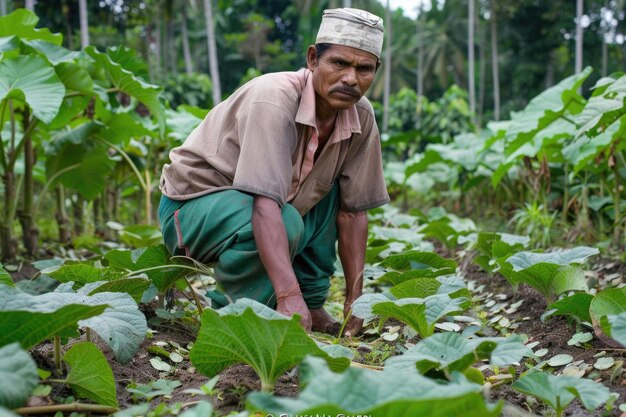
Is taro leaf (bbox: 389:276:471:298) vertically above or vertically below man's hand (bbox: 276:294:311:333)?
above

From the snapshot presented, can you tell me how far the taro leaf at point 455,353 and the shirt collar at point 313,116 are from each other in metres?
1.07

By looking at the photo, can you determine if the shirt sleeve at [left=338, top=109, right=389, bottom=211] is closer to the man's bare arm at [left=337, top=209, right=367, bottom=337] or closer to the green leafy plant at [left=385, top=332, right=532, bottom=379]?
the man's bare arm at [left=337, top=209, right=367, bottom=337]

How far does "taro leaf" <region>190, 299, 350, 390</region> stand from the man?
1.65ft

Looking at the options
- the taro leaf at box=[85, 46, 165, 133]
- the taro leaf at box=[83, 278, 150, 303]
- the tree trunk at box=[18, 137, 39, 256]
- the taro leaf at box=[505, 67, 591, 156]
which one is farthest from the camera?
the taro leaf at box=[505, 67, 591, 156]

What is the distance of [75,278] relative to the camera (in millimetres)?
2365

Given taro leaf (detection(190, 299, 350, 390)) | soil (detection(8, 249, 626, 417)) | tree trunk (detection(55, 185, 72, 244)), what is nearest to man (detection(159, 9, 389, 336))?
soil (detection(8, 249, 626, 417))

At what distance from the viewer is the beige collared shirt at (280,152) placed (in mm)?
2350

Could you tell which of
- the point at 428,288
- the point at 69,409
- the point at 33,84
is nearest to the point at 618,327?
the point at 428,288

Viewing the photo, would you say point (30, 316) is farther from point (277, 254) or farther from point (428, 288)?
point (428, 288)

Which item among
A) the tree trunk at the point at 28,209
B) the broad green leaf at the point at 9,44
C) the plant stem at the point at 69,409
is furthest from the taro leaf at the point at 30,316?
the tree trunk at the point at 28,209

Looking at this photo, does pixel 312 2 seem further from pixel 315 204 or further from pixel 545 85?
pixel 315 204

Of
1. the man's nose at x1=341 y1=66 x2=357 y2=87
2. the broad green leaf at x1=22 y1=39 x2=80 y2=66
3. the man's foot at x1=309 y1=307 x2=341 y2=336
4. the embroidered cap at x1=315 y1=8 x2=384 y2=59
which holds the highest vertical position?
the broad green leaf at x1=22 y1=39 x2=80 y2=66

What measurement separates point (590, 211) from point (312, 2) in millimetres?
25270

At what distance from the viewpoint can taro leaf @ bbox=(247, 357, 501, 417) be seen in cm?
109
